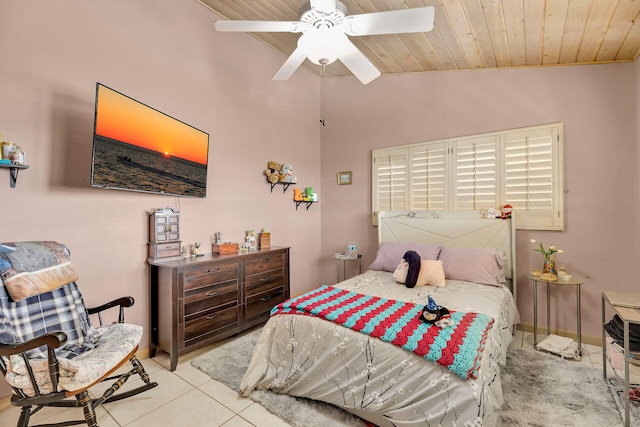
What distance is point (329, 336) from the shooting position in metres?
1.89

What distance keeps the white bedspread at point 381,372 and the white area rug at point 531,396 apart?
0.09 m

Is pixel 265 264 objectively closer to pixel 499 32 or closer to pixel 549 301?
pixel 549 301

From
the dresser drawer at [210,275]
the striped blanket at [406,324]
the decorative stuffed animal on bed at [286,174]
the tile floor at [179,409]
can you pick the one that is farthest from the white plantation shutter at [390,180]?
the tile floor at [179,409]

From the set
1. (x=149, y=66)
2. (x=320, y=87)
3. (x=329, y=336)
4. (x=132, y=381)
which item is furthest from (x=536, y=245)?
(x=149, y=66)

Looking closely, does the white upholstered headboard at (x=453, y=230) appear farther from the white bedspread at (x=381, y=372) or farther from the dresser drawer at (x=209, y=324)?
the dresser drawer at (x=209, y=324)

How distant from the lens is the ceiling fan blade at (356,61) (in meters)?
2.14

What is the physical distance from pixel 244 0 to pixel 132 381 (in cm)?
345

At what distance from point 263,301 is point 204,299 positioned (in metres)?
0.76

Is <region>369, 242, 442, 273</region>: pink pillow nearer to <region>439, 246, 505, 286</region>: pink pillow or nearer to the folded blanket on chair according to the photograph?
<region>439, 246, 505, 286</region>: pink pillow

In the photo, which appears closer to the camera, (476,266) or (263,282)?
(476,266)

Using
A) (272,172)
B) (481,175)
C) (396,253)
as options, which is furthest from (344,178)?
(481,175)

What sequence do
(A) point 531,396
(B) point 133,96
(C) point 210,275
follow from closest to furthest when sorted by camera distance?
(A) point 531,396
(B) point 133,96
(C) point 210,275

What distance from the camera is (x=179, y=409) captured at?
76.9 inches

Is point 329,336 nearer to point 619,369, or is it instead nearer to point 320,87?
point 619,369
